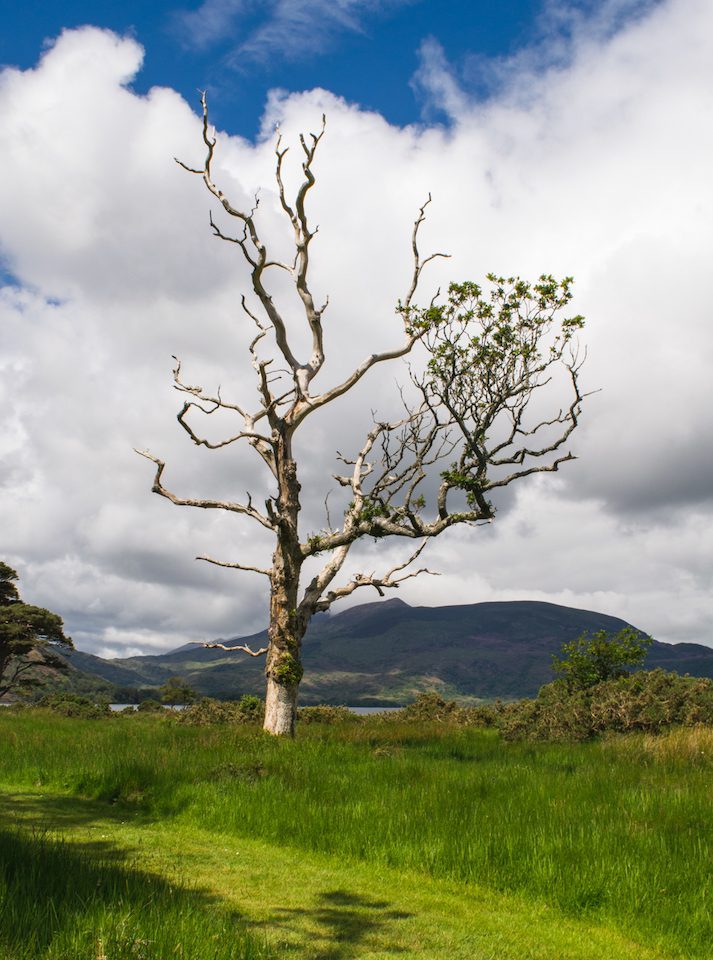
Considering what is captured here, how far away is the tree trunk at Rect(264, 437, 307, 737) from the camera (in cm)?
2034

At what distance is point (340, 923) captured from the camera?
279 inches

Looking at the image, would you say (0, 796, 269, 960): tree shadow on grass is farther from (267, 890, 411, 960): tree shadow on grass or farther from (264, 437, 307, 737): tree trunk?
(264, 437, 307, 737): tree trunk

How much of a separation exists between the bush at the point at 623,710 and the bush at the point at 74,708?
18613 mm

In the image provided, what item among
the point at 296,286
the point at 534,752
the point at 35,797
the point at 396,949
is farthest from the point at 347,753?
the point at 296,286

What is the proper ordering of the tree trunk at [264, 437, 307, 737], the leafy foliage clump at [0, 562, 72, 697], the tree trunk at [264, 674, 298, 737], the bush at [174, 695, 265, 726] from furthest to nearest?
1. the leafy foliage clump at [0, 562, 72, 697]
2. the bush at [174, 695, 265, 726]
3. the tree trunk at [264, 437, 307, 737]
4. the tree trunk at [264, 674, 298, 737]

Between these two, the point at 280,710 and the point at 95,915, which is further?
the point at 280,710

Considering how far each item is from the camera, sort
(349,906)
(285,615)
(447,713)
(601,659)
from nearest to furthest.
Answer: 1. (349,906)
2. (285,615)
3. (601,659)
4. (447,713)

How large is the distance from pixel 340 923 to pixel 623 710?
15.9 meters

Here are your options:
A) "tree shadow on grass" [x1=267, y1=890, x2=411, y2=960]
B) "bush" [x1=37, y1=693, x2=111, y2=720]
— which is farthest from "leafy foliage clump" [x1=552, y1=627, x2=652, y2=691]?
"tree shadow on grass" [x1=267, y1=890, x2=411, y2=960]

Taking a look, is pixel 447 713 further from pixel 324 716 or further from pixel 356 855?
pixel 356 855

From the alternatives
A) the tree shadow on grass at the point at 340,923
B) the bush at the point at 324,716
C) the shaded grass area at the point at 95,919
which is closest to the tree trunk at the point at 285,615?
the bush at the point at 324,716

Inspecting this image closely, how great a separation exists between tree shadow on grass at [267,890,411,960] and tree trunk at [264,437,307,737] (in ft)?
41.0

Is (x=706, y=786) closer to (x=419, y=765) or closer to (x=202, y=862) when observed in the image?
(x=419, y=765)

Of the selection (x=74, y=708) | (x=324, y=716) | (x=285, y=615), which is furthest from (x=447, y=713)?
(x=74, y=708)
